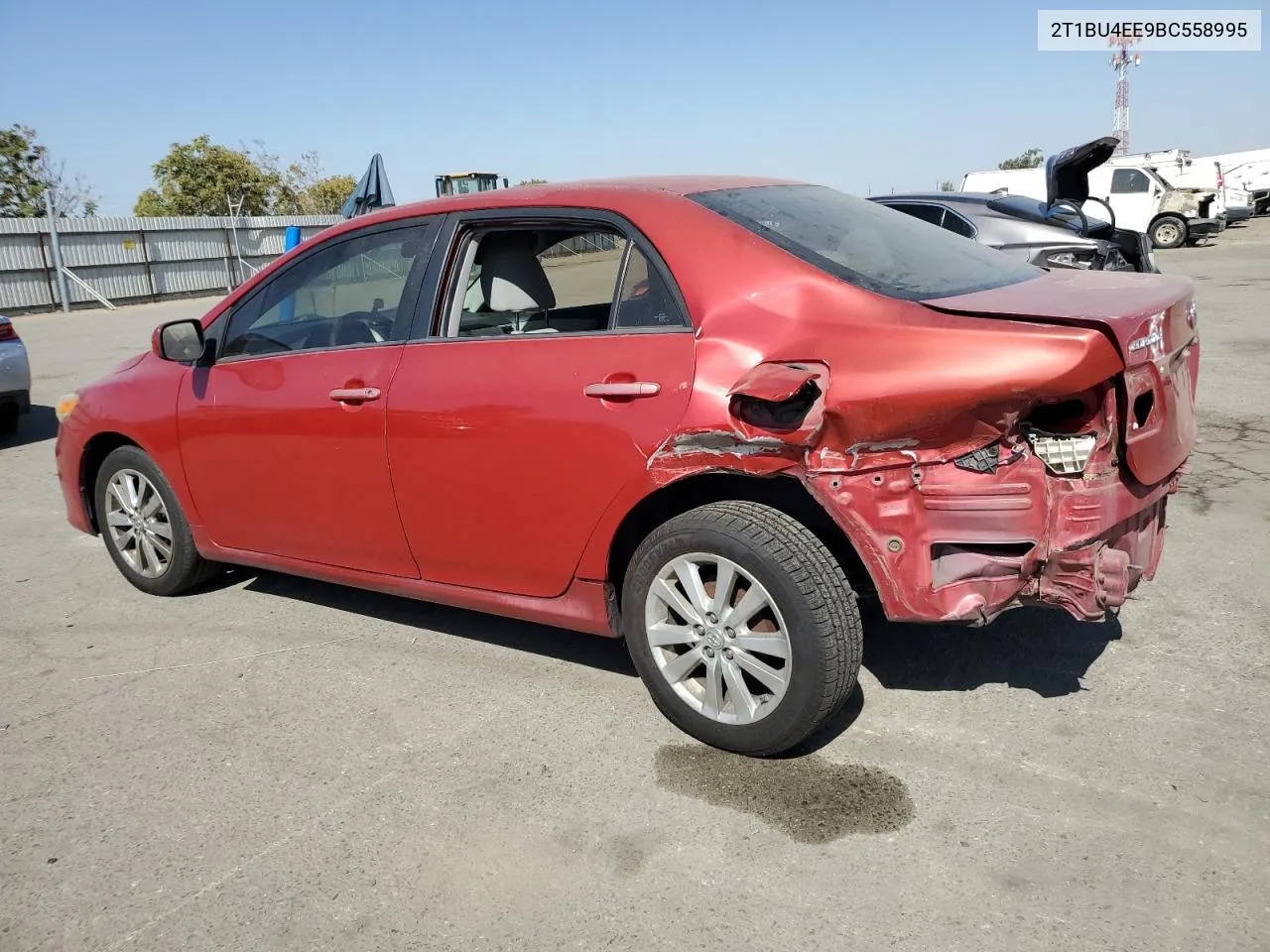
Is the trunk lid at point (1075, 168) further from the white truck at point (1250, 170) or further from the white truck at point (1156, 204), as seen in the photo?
the white truck at point (1250, 170)

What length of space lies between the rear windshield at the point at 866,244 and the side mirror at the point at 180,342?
2221 millimetres

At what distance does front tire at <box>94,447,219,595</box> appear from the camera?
4.66 metres

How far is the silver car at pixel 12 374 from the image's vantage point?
28.1ft

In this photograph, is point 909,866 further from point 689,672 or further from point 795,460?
point 795,460

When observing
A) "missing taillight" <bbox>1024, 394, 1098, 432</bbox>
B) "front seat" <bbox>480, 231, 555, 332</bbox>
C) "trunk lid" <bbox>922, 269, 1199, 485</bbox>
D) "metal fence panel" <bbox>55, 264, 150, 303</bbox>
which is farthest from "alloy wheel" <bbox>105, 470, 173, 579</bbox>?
"metal fence panel" <bbox>55, 264, 150, 303</bbox>

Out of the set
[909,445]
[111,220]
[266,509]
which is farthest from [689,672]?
[111,220]

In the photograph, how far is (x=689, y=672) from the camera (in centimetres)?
324

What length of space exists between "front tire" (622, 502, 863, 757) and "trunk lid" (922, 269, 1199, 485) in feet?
2.75

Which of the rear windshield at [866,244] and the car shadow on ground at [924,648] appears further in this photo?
the car shadow on ground at [924,648]

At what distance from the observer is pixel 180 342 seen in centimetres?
431

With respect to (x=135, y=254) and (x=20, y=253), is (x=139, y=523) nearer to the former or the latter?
(x=20, y=253)

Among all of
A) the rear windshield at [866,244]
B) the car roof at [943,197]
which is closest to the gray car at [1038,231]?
the car roof at [943,197]

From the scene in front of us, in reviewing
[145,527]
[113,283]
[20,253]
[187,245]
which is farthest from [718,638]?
[187,245]

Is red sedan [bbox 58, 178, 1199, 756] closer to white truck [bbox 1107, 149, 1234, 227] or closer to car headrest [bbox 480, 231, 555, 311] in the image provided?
car headrest [bbox 480, 231, 555, 311]
